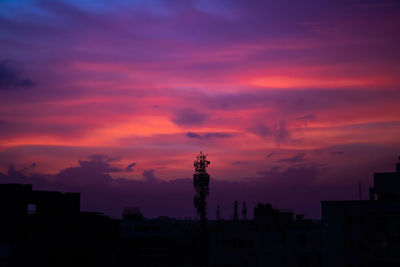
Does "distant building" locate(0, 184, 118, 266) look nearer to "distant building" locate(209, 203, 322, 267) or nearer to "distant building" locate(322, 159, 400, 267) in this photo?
"distant building" locate(209, 203, 322, 267)

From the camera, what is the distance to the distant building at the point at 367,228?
185 ft

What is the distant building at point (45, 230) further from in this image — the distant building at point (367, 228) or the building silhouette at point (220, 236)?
the distant building at point (367, 228)

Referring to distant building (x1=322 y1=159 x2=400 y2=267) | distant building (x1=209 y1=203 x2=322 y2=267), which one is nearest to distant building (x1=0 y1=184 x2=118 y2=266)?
distant building (x1=209 y1=203 x2=322 y2=267)

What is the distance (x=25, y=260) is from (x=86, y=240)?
12428 mm

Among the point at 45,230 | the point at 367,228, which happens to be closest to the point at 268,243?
the point at 367,228

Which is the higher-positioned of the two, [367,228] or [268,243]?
[367,228]

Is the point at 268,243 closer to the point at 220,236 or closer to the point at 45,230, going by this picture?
the point at 220,236

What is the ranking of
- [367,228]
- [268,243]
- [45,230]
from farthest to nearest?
[268,243]
[45,230]
[367,228]

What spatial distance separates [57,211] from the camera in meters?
76.8

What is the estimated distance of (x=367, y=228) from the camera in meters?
58.4

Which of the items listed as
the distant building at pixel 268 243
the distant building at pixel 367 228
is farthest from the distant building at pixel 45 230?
the distant building at pixel 367 228

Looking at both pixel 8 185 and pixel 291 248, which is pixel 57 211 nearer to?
pixel 8 185

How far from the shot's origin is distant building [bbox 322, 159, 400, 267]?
Answer: 56.5 m

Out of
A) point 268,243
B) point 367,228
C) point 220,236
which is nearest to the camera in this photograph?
point 367,228
